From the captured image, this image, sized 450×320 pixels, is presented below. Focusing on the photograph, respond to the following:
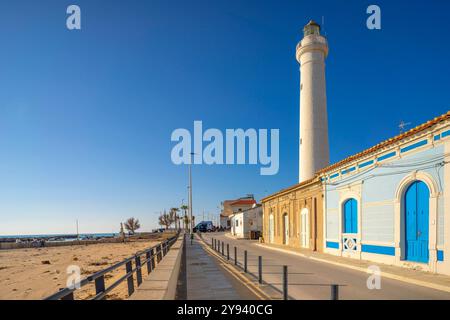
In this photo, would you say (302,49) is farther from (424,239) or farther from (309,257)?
(424,239)

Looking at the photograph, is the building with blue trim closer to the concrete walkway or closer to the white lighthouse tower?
the concrete walkway

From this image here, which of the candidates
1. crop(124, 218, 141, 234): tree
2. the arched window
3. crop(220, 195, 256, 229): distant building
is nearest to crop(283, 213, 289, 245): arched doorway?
the arched window

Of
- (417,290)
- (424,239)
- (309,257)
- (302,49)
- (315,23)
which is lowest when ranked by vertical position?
(309,257)

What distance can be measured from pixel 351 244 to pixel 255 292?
1112 cm

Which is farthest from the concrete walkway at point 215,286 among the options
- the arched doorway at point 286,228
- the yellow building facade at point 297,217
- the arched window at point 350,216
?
the arched doorway at point 286,228

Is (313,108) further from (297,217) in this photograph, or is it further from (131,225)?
(131,225)

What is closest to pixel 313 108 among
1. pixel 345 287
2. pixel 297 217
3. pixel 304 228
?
pixel 297 217

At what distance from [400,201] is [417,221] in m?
1.20

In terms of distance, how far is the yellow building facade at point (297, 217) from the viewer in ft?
77.5

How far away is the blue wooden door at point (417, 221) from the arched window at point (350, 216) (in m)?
4.34

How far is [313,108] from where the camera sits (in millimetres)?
31703

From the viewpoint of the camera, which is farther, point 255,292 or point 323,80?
point 323,80

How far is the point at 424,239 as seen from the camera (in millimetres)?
12602
